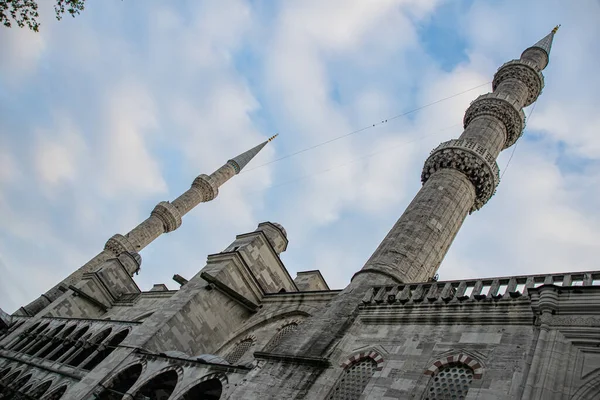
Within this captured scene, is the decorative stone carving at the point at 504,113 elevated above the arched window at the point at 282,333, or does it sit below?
above

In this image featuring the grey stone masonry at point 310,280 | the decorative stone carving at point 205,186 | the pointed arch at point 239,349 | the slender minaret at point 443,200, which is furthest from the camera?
Result: the decorative stone carving at point 205,186

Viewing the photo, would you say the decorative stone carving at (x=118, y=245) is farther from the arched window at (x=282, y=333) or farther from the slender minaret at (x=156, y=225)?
the arched window at (x=282, y=333)

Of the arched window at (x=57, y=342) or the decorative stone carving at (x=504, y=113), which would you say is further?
the decorative stone carving at (x=504, y=113)

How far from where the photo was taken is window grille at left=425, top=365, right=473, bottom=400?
8422mm

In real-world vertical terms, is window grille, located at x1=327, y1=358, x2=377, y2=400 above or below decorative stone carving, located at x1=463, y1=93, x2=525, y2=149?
below

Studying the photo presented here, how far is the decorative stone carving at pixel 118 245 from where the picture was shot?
104 ft

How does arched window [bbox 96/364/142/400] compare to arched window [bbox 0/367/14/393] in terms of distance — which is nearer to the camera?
arched window [bbox 96/364/142/400]

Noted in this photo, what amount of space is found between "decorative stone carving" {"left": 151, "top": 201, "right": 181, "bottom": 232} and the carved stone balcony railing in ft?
80.6

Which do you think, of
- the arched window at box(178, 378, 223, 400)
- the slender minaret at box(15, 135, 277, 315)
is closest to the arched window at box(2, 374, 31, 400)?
the arched window at box(178, 378, 223, 400)

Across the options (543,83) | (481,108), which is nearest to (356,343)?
(481,108)

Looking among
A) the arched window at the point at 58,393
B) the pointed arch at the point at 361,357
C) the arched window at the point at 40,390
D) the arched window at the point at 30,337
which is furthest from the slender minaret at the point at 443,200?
the arched window at the point at 30,337

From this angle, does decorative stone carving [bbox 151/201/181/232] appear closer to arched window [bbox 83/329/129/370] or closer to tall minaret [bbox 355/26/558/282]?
arched window [bbox 83/329/129/370]

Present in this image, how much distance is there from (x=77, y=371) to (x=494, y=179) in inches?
660

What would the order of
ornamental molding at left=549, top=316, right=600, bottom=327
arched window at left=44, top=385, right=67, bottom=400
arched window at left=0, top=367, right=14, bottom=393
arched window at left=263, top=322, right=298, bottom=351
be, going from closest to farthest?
1. ornamental molding at left=549, top=316, right=600, bottom=327
2. arched window at left=44, top=385, right=67, bottom=400
3. arched window at left=263, top=322, right=298, bottom=351
4. arched window at left=0, top=367, right=14, bottom=393
